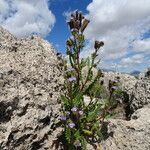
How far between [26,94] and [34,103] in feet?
0.84

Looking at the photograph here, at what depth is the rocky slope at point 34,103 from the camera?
21.4 feet

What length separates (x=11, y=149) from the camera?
6.39 m

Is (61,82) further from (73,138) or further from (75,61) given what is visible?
(73,138)

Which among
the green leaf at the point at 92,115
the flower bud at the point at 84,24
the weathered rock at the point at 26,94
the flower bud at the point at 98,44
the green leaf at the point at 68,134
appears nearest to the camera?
the weathered rock at the point at 26,94

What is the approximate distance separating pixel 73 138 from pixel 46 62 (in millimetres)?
1940

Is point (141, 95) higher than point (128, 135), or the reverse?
point (141, 95)

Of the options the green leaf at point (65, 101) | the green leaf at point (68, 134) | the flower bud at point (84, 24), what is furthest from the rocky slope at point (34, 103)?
the flower bud at point (84, 24)

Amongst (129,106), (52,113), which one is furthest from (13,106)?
(129,106)

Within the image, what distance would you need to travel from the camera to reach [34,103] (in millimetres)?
6938

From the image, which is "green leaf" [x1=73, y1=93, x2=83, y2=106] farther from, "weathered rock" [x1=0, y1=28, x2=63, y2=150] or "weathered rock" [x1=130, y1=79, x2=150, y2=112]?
"weathered rock" [x1=130, y1=79, x2=150, y2=112]

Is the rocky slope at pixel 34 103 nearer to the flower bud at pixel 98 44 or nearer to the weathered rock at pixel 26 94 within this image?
the weathered rock at pixel 26 94

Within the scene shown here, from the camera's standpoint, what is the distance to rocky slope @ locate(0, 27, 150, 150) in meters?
6.54

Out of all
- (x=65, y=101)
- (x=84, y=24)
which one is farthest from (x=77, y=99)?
(x=84, y=24)

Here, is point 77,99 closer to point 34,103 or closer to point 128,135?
point 34,103
